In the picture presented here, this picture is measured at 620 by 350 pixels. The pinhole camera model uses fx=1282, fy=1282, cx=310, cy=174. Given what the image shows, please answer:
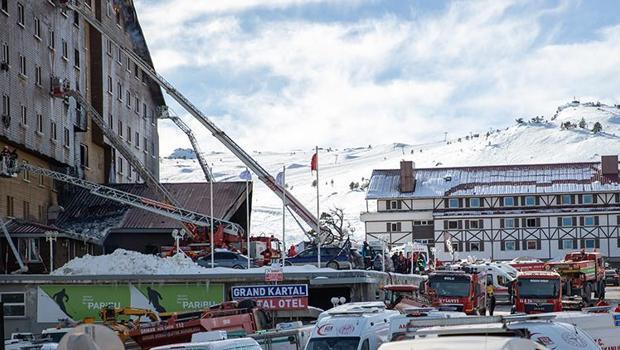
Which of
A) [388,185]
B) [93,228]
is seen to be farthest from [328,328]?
[388,185]

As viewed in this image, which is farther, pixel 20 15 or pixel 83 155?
pixel 83 155

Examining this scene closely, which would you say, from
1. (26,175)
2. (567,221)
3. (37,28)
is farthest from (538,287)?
(567,221)

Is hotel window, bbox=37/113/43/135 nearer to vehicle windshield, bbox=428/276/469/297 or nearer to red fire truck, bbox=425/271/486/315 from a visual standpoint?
red fire truck, bbox=425/271/486/315

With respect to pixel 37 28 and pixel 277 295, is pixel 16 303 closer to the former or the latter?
pixel 277 295

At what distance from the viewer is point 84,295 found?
158 ft

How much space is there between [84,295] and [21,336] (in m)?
15.4

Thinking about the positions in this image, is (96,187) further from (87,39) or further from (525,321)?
(525,321)

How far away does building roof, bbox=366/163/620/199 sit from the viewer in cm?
10569

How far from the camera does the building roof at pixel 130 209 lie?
6600cm

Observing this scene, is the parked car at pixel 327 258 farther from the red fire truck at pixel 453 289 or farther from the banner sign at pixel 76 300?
the banner sign at pixel 76 300

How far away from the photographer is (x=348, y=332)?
2792 cm

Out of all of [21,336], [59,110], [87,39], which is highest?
[87,39]

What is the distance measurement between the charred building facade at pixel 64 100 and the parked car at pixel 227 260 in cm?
865

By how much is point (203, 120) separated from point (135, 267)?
27251mm
